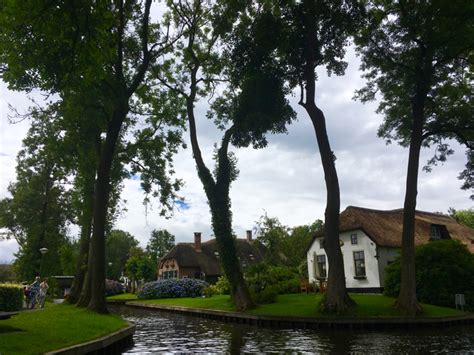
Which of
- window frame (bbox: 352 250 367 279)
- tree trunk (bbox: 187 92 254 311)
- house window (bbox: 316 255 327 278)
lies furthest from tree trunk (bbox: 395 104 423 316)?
house window (bbox: 316 255 327 278)

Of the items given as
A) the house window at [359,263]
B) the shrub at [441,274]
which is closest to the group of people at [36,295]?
the shrub at [441,274]

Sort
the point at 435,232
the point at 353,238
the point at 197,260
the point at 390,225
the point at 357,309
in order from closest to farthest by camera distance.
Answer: the point at 357,309
the point at 353,238
the point at 390,225
the point at 435,232
the point at 197,260

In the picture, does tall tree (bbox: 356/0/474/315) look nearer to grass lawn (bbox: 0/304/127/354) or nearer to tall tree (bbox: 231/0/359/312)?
tall tree (bbox: 231/0/359/312)

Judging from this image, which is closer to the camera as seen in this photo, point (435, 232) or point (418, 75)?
point (418, 75)

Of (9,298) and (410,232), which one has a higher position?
(410,232)

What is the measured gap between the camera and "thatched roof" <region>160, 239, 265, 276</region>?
59.5 meters

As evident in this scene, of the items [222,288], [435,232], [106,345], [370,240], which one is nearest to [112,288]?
[222,288]

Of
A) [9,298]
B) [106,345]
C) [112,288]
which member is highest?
[9,298]

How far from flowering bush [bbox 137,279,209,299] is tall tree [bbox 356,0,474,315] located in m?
24.2

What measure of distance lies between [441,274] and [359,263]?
1226 cm

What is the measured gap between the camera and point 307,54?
22.9m

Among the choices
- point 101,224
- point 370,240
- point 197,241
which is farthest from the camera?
point 197,241

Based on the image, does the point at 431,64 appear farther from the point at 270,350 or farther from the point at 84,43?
the point at 84,43

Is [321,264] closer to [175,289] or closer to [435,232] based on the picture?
[435,232]
